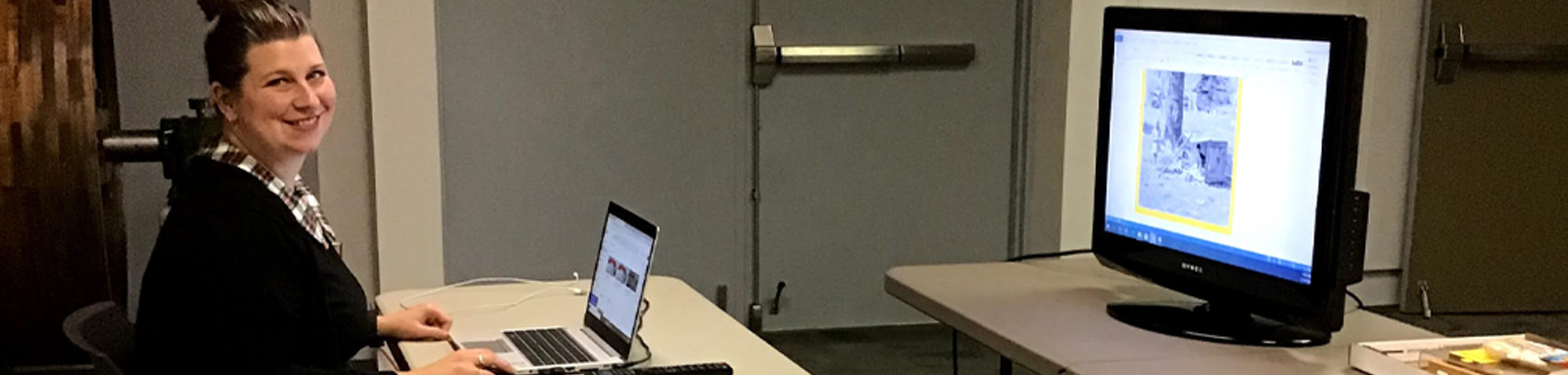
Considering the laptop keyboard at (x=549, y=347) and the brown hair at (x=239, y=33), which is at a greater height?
the brown hair at (x=239, y=33)

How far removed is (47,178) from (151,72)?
0.70 meters

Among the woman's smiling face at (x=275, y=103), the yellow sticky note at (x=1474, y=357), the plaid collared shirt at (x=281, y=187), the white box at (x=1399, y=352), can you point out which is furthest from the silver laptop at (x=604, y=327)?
the yellow sticky note at (x=1474, y=357)

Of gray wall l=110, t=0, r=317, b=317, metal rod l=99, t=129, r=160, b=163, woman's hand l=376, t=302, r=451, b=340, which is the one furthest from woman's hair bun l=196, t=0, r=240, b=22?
gray wall l=110, t=0, r=317, b=317

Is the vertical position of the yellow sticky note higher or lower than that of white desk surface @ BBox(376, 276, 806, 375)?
higher

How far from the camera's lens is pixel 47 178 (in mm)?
3566

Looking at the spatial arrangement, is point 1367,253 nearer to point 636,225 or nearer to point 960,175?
point 960,175

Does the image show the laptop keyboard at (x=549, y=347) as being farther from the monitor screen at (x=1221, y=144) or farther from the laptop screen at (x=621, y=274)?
the monitor screen at (x=1221, y=144)

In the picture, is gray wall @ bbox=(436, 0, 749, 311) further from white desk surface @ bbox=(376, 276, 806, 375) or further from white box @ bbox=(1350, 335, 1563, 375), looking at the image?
white box @ bbox=(1350, 335, 1563, 375)

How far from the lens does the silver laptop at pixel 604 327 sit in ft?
7.36

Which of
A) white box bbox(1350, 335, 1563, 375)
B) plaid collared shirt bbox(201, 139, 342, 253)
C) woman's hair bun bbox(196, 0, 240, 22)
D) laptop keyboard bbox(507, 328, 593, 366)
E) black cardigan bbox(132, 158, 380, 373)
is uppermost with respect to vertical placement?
woman's hair bun bbox(196, 0, 240, 22)

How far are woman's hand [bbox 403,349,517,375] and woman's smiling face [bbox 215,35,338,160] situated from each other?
1.11 ft

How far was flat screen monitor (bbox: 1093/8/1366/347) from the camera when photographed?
2.17 m

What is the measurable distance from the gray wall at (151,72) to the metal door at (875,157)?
1.48 metres

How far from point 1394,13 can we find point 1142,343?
3.25 metres
